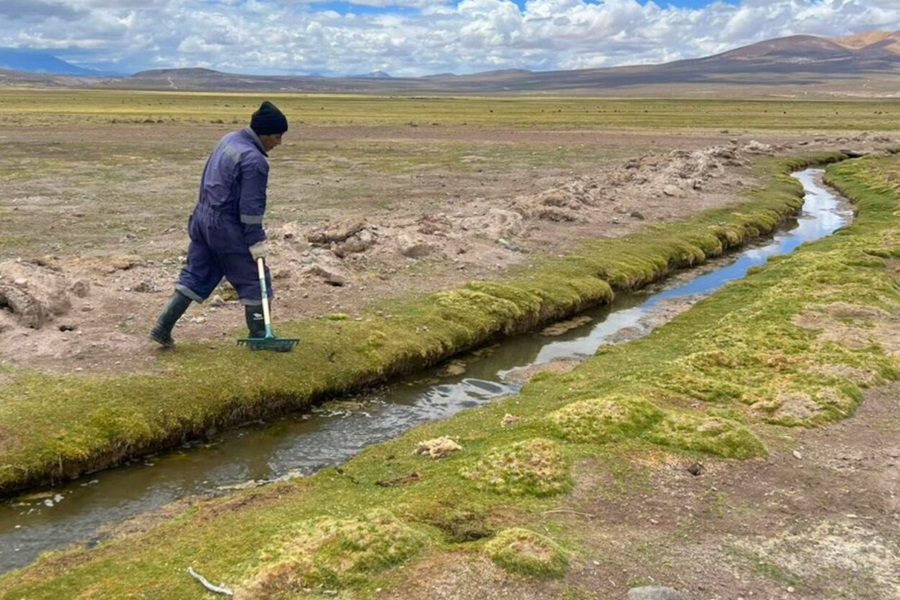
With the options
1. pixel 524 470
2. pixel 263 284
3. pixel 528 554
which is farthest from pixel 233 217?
pixel 528 554

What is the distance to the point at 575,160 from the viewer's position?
63.6 m

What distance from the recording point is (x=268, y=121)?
547 inches

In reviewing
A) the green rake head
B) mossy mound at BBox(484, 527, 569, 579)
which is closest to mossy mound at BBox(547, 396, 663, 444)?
mossy mound at BBox(484, 527, 569, 579)

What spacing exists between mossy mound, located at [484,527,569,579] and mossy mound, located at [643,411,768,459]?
3.92m

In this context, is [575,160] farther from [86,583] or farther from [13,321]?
[86,583]

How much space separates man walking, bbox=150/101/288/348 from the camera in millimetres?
13781

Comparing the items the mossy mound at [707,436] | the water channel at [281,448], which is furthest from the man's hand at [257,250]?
the mossy mound at [707,436]

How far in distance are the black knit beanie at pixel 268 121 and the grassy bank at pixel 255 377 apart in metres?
4.52

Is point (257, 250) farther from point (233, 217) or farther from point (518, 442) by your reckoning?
point (518, 442)

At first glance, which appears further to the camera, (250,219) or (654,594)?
(250,219)

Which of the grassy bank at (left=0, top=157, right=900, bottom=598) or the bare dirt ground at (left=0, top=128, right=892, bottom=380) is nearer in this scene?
the grassy bank at (left=0, top=157, right=900, bottom=598)

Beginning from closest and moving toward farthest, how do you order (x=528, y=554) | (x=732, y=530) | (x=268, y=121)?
(x=528, y=554), (x=732, y=530), (x=268, y=121)

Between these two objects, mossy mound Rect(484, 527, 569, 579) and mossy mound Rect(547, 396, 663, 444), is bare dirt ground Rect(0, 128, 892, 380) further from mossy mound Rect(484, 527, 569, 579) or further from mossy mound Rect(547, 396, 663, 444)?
mossy mound Rect(484, 527, 569, 579)

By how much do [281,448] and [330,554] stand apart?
527cm
